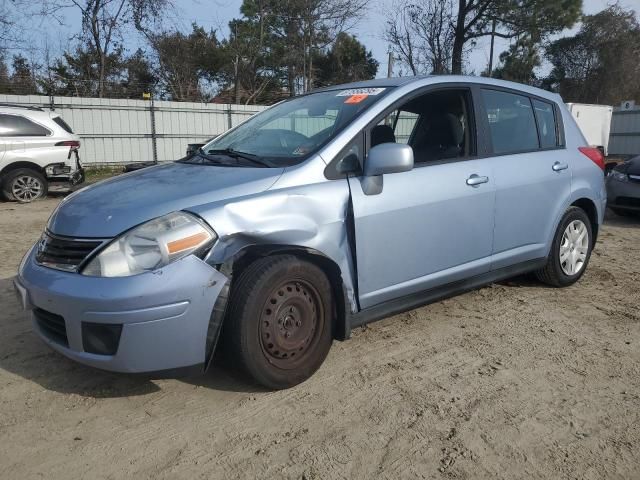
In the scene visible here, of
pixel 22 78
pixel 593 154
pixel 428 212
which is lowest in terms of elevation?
pixel 428 212

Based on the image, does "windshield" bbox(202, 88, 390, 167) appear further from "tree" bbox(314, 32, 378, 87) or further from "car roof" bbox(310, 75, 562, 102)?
"tree" bbox(314, 32, 378, 87)

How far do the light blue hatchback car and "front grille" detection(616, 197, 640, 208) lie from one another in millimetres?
4573

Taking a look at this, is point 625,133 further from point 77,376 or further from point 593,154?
point 77,376

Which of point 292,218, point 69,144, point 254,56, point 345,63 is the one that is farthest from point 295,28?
point 292,218

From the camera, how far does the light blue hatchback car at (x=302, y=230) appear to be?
8.17 feet

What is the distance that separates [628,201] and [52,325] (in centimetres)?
821

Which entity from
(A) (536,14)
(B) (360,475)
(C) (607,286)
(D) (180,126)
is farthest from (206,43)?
(B) (360,475)

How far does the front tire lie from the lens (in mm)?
2600

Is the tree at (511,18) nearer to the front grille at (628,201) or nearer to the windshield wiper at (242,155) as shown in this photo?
the front grille at (628,201)

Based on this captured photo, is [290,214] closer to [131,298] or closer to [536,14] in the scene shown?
[131,298]

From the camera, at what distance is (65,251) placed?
2.67 meters

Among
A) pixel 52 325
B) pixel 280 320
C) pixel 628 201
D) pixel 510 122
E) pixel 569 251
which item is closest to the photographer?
pixel 52 325

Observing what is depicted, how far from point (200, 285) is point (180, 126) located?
16.2m

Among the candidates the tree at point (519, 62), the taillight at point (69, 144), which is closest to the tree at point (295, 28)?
the tree at point (519, 62)
